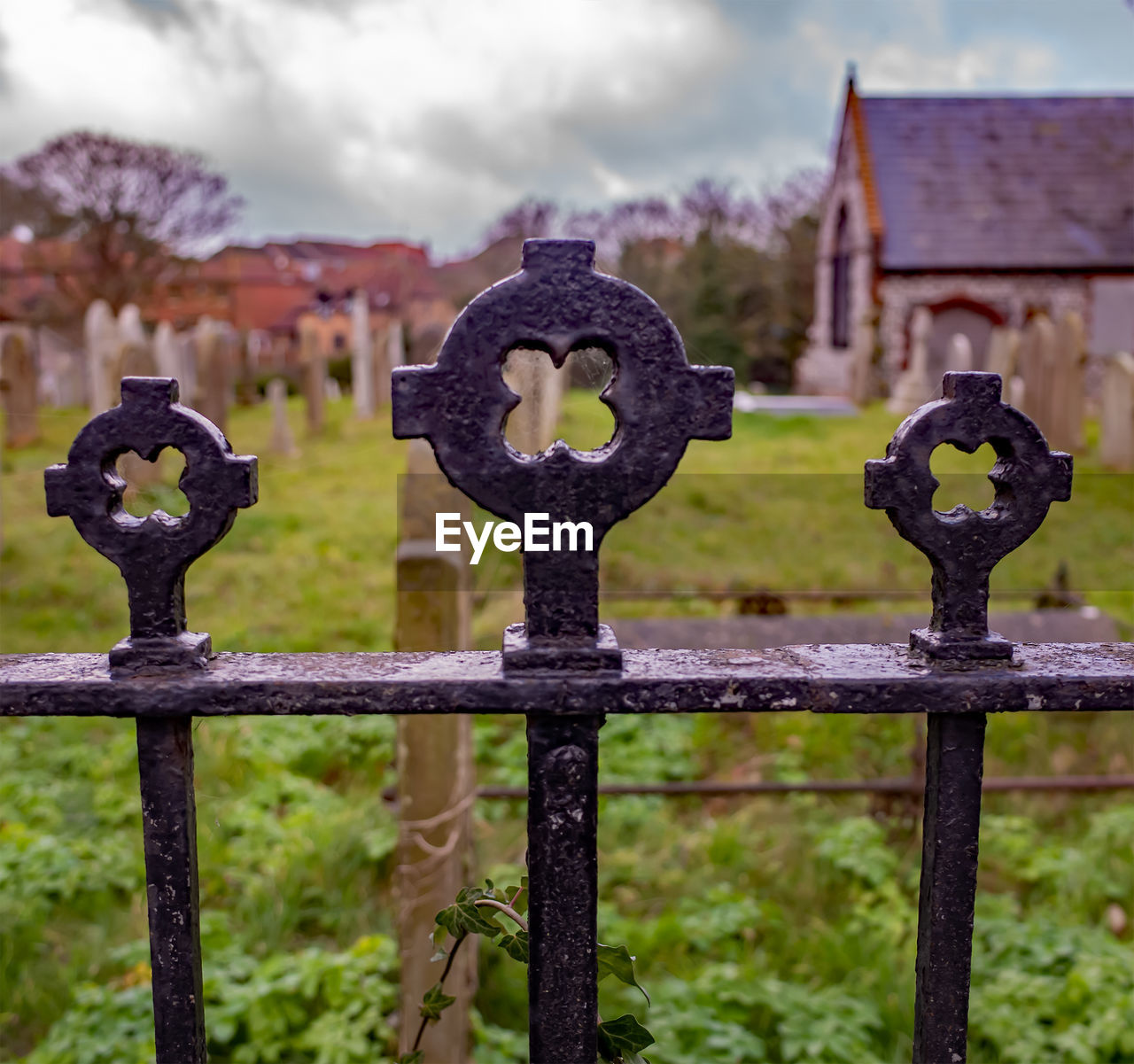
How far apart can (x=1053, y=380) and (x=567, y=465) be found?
412 inches

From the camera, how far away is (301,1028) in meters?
2.47

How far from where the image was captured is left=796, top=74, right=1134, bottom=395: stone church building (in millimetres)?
16969

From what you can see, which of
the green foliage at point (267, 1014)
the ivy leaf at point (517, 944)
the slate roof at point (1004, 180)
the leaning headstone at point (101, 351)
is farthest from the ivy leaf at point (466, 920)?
the slate roof at point (1004, 180)

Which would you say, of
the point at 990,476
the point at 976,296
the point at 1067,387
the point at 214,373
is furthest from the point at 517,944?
the point at 976,296

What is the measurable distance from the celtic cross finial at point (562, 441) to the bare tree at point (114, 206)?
23.4 metres

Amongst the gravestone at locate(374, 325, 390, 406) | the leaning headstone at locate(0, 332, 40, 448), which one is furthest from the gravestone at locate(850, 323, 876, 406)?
the leaning headstone at locate(0, 332, 40, 448)

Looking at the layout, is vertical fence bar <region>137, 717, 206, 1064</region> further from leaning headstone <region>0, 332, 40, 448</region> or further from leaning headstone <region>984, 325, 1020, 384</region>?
leaning headstone <region>984, 325, 1020, 384</region>

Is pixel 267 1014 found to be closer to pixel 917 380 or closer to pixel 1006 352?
pixel 1006 352

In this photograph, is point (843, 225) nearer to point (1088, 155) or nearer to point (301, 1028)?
point (1088, 155)

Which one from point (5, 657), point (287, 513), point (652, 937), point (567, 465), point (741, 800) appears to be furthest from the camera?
point (287, 513)

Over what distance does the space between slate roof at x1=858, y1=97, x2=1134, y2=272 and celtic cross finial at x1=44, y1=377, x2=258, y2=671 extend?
17846 mm

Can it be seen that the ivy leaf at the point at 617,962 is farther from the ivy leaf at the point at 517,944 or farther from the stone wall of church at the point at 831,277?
the stone wall of church at the point at 831,277

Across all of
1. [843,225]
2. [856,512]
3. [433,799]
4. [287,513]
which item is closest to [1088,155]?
[843,225]

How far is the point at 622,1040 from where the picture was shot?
1.06 m
